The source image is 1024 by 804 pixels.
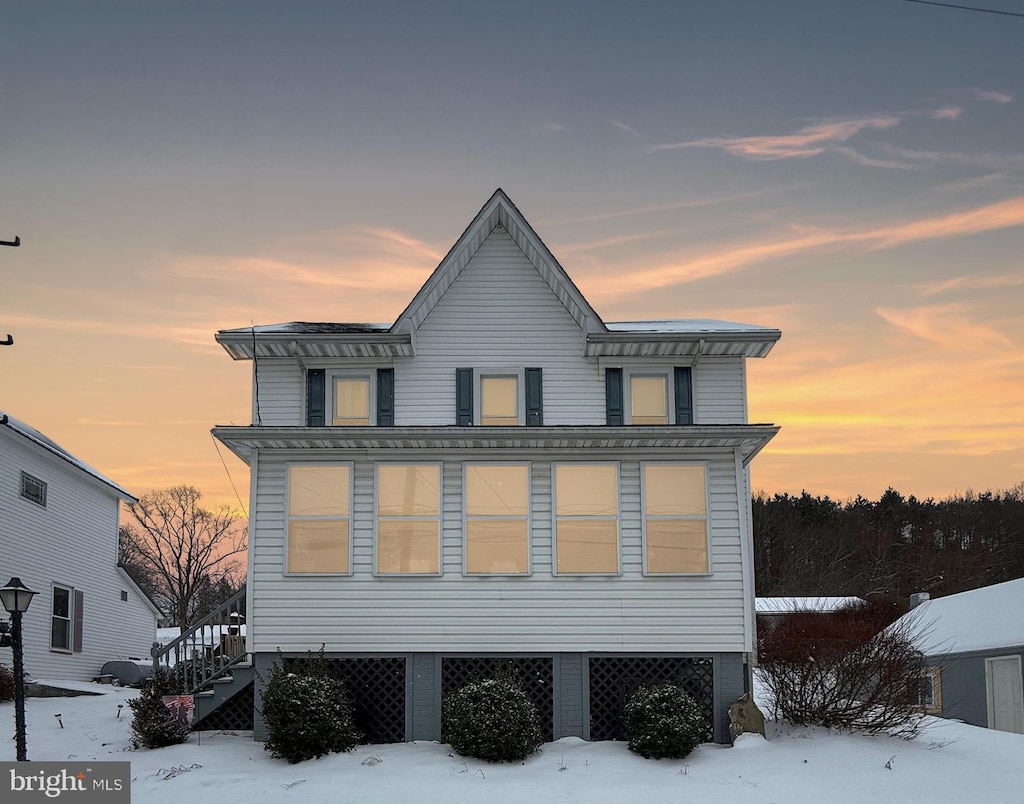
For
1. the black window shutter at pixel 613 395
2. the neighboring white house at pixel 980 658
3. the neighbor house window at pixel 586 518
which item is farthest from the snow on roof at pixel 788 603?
the neighbor house window at pixel 586 518

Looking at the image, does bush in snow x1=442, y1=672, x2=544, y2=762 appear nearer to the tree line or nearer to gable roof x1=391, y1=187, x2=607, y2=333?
gable roof x1=391, y1=187, x2=607, y2=333

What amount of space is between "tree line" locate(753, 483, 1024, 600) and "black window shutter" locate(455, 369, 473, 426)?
156 ft

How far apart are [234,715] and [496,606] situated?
16.9ft

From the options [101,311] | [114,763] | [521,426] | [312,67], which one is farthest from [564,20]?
[114,763]

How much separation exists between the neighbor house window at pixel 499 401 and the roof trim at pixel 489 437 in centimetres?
103

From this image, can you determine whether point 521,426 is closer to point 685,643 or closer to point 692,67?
point 685,643

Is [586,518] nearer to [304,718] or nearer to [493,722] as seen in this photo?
[493,722]

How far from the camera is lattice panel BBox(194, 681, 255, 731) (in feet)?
64.0

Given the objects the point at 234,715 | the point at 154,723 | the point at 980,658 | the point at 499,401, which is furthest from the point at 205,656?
the point at 980,658

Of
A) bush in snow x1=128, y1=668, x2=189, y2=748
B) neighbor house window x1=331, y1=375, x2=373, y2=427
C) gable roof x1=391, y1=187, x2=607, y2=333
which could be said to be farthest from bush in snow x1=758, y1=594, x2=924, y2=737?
bush in snow x1=128, y1=668, x2=189, y2=748

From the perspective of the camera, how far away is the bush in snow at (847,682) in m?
17.8

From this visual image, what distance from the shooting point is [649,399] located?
20.4 metres

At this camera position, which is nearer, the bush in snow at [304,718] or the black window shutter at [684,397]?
the bush in snow at [304,718]

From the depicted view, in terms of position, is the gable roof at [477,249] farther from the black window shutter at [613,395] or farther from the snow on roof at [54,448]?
the snow on roof at [54,448]
